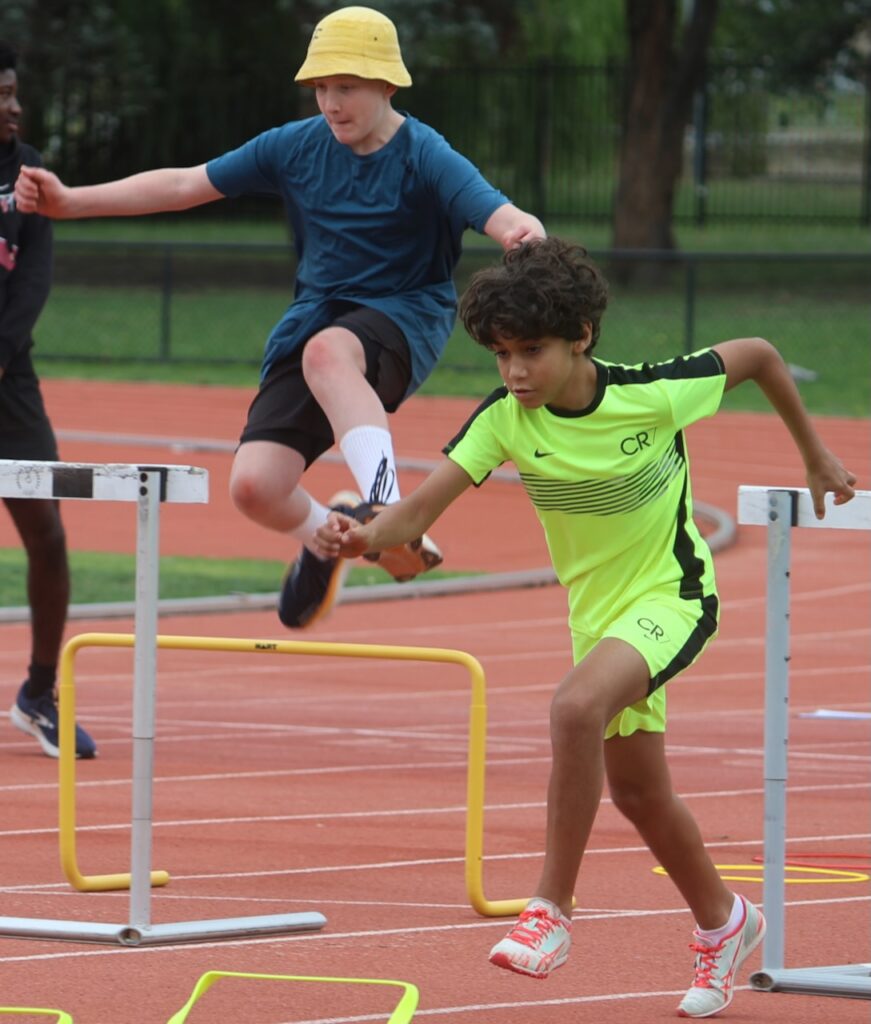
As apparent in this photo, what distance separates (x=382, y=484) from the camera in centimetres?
597

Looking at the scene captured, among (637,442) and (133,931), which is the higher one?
(637,442)

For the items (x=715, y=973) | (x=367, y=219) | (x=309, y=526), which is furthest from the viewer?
(x=309, y=526)

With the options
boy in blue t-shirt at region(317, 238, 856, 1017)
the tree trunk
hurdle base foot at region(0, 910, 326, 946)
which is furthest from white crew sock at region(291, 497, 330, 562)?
the tree trunk

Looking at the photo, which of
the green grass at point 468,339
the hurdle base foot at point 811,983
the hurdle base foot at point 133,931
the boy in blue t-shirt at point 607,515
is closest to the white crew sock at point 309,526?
the hurdle base foot at point 133,931

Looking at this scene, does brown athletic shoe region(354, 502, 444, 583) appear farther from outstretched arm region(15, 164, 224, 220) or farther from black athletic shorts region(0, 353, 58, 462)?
black athletic shorts region(0, 353, 58, 462)

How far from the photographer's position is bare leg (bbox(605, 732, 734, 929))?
15.4 feet

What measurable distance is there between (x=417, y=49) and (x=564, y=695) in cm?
2638

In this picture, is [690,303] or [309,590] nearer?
[309,590]

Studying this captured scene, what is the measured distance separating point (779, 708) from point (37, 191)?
9.33 ft

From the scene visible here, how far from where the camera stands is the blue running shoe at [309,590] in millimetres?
6832

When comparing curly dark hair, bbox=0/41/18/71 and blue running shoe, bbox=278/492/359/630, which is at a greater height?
curly dark hair, bbox=0/41/18/71

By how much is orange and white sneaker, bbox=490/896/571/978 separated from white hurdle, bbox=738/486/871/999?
1.85ft

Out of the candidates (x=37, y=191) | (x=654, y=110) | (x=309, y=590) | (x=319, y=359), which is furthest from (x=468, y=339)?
(x=319, y=359)

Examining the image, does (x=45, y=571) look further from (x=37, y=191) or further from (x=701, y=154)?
(x=701, y=154)
